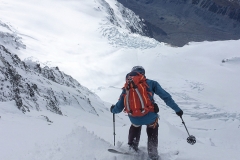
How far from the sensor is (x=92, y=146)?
6199 mm

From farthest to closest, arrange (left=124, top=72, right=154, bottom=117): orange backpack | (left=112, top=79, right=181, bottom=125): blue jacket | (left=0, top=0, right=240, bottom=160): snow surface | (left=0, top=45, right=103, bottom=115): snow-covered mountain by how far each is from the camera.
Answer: (left=0, top=45, right=103, bottom=115): snow-covered mountain, (left=0, top=0, right=240, bottom=160): snow surface, (left=112, top=79, right=181, bottom=125): blue jacket, (left=124, top=72, right=154, bottom=117): orange backpack

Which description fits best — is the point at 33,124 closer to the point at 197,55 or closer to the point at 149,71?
the point at 149,71

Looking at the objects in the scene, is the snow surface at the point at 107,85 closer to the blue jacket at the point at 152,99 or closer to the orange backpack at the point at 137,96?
the blue jacket at the point at 152,99

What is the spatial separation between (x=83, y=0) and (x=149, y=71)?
45.3 meters

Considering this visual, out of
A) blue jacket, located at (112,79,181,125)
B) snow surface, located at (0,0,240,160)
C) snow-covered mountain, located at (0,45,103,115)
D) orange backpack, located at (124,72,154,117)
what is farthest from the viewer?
snow-covered mountain, located at (0,45,103,115)

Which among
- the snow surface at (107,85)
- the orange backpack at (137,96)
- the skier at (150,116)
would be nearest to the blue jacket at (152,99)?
the skier at (150,116)

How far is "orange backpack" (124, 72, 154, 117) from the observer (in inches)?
227

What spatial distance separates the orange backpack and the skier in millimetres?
55

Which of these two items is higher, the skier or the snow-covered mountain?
the skier

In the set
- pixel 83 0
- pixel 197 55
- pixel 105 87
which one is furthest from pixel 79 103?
pixel 83 0

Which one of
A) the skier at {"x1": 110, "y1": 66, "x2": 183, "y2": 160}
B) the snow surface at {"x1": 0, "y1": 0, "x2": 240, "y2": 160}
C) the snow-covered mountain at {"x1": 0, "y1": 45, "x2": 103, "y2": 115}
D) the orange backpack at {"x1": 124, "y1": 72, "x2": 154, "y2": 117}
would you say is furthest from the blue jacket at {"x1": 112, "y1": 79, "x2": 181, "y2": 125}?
the snow-covered mountain at {"x1": 0, "y1": 45, "x2": 103, "y2": 115}

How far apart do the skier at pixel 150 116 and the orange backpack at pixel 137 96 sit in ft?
0.18

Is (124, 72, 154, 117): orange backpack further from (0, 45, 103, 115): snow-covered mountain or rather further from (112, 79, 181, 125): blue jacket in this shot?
(0, 45, 103, 115): snow-covered mountain

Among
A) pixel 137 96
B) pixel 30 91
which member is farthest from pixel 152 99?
pixel 30 91
